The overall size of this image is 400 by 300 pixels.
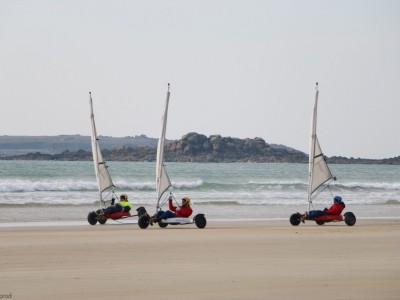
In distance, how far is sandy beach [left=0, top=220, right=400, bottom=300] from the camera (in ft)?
42.8

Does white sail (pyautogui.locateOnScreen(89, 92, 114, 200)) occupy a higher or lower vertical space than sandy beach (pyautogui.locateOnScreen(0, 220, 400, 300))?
higher

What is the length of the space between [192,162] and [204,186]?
85454 millimetres

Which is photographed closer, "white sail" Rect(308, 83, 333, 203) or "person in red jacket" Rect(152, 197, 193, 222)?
"person in red jacket" Rect(152, 197, 193, 222)

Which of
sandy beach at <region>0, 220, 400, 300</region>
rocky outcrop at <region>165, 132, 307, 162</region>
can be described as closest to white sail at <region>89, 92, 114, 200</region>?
sandy beach at <region>0, 220, 400, 300</region>

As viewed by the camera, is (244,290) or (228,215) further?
(228,215)

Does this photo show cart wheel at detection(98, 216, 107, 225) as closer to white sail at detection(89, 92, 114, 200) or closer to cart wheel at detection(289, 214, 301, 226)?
white sail at detection(89, 92, 114, 200)

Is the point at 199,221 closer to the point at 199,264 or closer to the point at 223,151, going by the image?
the point at 199,264

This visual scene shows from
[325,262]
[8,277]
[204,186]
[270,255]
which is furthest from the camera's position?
[204,186]

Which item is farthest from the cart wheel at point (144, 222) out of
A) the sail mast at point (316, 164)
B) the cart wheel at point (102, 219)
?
the sail mast at point (316, 164)

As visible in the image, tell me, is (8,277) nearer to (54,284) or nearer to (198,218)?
(54,284)

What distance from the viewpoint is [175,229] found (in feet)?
87.9

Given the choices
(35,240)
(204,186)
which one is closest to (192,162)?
(204,186)

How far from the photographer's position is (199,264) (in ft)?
54.1

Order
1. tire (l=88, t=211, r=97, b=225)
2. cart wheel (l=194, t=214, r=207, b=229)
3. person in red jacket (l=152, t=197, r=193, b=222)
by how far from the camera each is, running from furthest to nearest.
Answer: tire (l=88, t=211, r=97, b=225), person in red jacket (l=152, t=197, r=193, b=222), cart wheel (l=194, t=214, r=207, b=229)
